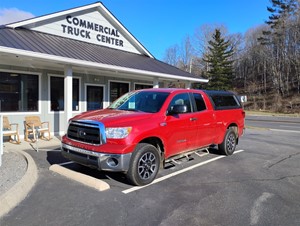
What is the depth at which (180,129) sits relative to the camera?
19.4 feet

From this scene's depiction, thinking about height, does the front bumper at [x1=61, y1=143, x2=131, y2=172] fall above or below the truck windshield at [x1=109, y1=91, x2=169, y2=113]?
below

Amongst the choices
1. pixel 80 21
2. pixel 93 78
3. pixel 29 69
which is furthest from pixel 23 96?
pixel 80 21

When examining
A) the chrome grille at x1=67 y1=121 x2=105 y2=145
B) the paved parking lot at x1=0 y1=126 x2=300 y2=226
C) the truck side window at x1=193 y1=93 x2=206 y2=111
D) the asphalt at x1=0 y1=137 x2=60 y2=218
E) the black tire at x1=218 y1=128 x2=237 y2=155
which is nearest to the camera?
the paved parking lot at x1=0 y1=126 x2=300 y2=226

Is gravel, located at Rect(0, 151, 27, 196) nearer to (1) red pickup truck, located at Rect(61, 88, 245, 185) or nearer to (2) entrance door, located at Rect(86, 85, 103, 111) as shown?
(1) red pickup truck, located at Rect(61, 88, 245, 185)

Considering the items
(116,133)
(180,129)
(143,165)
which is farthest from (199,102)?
(116,133)

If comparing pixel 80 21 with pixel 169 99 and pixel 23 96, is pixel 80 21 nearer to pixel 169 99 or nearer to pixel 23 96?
pixel 23 96

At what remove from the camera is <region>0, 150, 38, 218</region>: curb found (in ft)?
13.0

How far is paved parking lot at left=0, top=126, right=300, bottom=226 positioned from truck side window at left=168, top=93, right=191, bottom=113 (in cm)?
157

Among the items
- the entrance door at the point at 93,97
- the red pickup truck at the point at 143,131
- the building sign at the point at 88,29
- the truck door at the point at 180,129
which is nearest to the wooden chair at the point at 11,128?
the entrance door at the point at 93,97

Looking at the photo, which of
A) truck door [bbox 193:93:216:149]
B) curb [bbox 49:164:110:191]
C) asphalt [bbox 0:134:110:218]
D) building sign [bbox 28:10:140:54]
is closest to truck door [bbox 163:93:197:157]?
truck door [bbox 193:93:216:149]

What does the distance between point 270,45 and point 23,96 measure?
56.8 m

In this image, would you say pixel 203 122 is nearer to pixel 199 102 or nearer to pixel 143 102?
pixel 199 102

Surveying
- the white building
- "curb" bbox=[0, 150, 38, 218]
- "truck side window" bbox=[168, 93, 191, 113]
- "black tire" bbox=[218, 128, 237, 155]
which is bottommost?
"curb" bbox=[0, 150, 38, 218]

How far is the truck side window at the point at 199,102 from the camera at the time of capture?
6724mm
